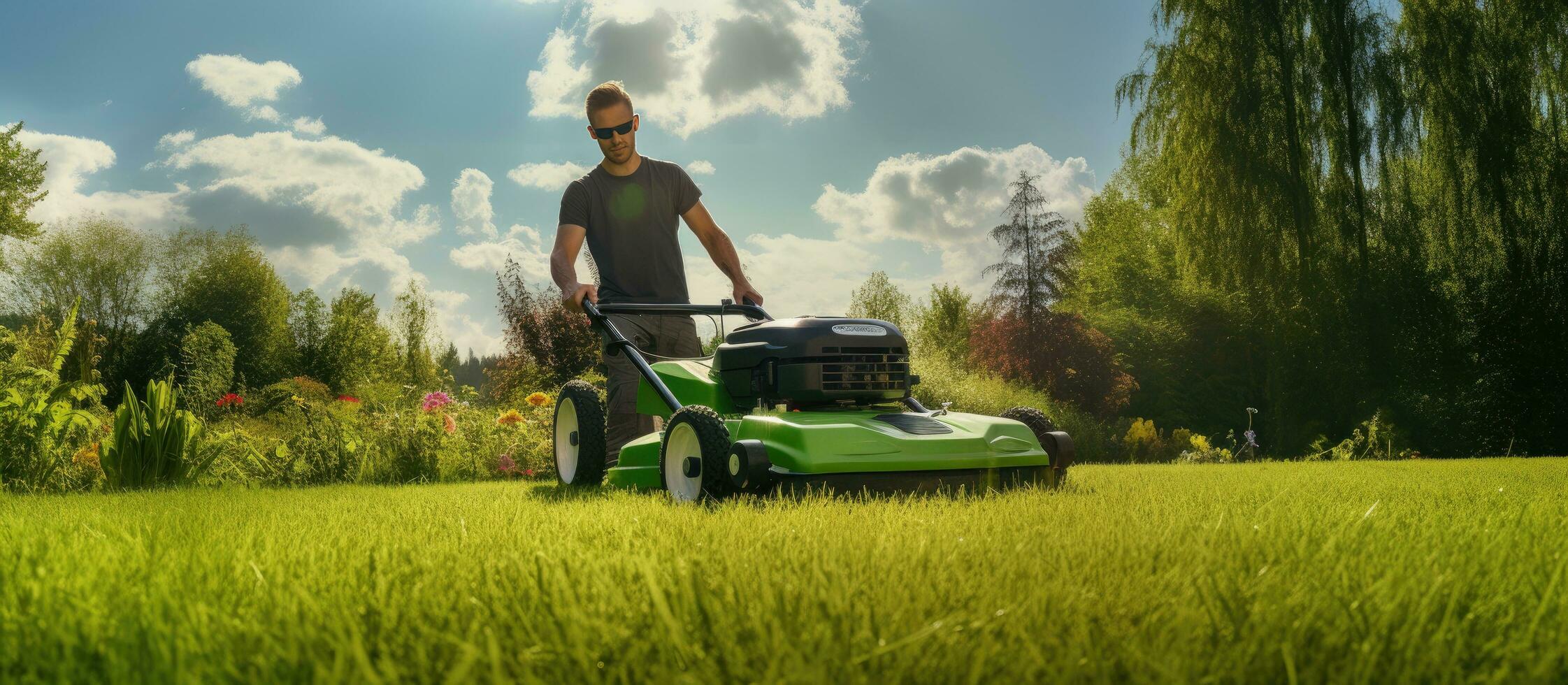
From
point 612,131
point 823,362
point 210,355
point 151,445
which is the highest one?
point 210,355

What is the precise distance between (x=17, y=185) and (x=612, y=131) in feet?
92.9

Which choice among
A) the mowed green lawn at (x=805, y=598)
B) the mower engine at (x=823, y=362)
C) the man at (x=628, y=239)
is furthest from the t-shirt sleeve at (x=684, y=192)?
the mowed green lawn at (x=805, y=598)

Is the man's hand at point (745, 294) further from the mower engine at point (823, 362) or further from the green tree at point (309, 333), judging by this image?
the green tree at point (309, 333)

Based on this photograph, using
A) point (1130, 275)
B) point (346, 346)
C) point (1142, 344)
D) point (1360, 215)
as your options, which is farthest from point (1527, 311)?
point (346, 346)

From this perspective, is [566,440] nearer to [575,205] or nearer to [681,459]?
[575,205]

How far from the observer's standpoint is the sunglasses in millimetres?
4910

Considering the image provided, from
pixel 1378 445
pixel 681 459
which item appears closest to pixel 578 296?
pixel 681 459

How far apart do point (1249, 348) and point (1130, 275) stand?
17.2ft

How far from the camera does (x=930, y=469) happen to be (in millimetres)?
3494

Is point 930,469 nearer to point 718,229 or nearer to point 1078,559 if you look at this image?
point 1078,559

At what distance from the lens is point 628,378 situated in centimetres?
495

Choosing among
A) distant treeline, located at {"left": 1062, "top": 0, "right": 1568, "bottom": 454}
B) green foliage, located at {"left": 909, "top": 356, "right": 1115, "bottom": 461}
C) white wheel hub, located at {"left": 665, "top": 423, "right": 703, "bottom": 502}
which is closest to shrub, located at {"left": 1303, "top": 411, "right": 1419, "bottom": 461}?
distant treeline, located at {"left": 1062, "top": 0, "right": 1568, "bottom": 454}

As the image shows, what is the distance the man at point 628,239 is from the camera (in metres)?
4.95

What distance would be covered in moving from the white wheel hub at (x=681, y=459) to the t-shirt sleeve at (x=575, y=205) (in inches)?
70.6
